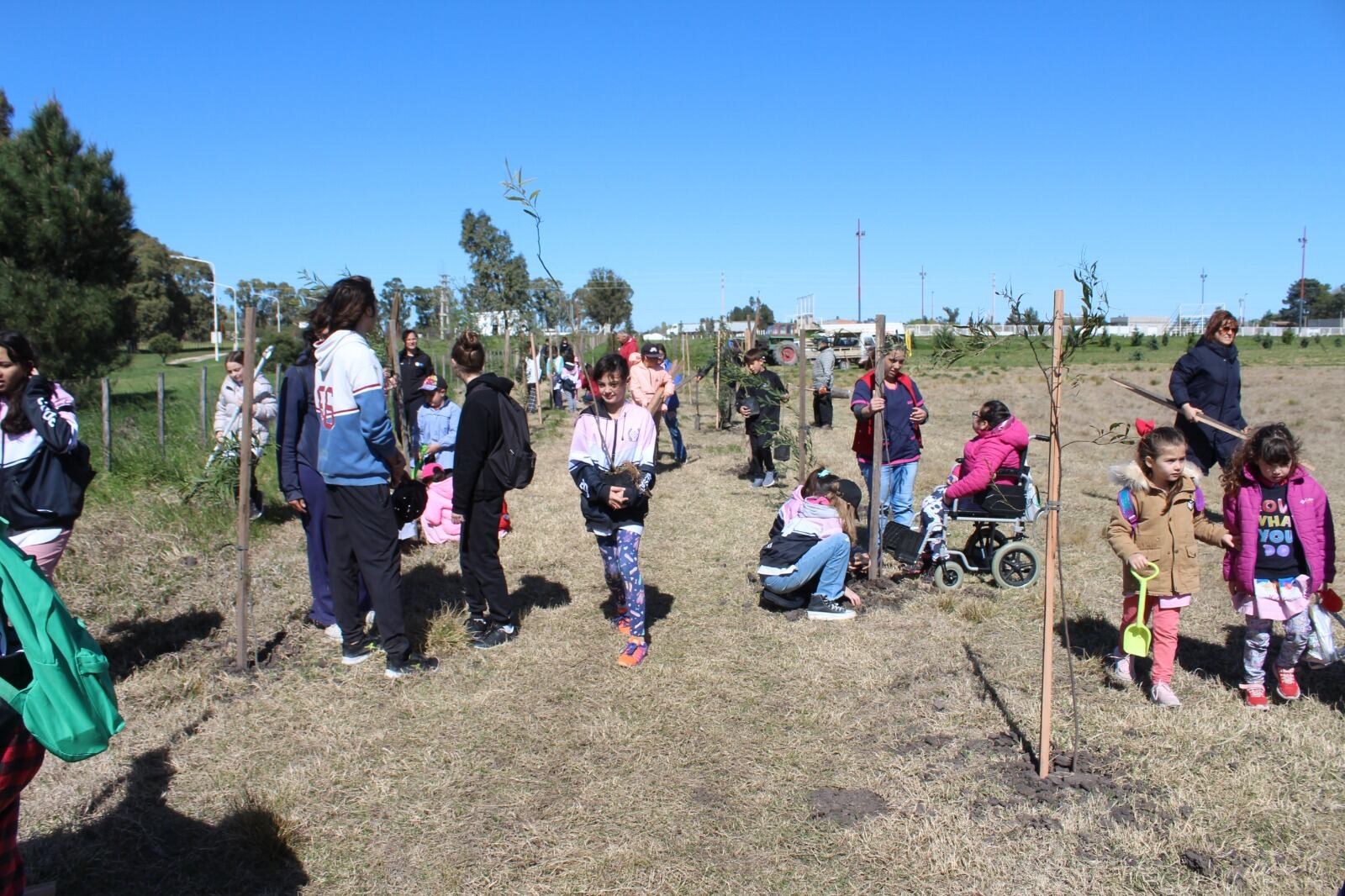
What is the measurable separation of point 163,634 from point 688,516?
5.10m

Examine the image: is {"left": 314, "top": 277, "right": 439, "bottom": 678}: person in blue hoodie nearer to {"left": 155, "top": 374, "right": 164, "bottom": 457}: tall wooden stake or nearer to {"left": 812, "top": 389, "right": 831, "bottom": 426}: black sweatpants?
{"left": 155, "top": 374, "right": 164, "bottom": 457}: tall wooden stake

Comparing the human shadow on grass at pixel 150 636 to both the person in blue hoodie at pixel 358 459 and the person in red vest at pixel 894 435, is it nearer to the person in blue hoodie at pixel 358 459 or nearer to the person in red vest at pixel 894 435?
the person in blue hoodie at pixel 358 459

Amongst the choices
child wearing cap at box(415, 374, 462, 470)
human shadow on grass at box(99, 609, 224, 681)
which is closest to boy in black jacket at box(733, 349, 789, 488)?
child wearing cap at box(415, 374, 462, 470)

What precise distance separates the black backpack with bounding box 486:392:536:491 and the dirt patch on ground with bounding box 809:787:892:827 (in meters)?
2.50

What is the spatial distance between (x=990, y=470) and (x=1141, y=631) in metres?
2.11

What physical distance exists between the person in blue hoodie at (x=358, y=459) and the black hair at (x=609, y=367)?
1.20m

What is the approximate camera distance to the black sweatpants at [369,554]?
4719 millimetres

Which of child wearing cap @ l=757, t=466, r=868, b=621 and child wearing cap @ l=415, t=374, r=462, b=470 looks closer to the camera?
child wearing cap @ l=757, t=466, r=868, b=621

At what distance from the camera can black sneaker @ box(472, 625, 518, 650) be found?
5570mm

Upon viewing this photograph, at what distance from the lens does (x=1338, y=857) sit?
10.8ft

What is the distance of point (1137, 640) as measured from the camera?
14.4 feet

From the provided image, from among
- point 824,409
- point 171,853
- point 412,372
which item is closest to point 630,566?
point 171,853

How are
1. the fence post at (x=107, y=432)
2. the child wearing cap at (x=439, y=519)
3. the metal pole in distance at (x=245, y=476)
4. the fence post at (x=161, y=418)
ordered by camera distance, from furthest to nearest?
the fence post at (x=161, y=418) < the fence post at (x=107, y=432) < the child wearing cap at (x=439, y=519) < the metal pole in distance at (x=245, y=476)

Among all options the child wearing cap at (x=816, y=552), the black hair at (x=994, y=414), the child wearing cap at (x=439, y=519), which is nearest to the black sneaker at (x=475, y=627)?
the child wearing cap at (x=816, y=552)
